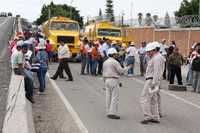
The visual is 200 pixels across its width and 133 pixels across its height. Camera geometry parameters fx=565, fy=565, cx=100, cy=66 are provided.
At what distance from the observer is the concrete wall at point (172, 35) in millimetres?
37500

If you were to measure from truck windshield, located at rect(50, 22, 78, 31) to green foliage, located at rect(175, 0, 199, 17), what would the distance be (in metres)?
30.6

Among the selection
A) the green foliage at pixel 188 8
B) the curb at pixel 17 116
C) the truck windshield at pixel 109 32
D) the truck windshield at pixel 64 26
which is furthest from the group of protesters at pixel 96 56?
the green foliage at pixel 188 8

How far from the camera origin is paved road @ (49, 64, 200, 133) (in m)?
12.4

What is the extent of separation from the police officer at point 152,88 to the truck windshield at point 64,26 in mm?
25047

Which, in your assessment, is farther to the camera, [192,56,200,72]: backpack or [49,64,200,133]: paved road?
[192,56,200,72]: backpack

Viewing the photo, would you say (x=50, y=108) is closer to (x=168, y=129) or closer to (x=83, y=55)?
(x=168, y=129)

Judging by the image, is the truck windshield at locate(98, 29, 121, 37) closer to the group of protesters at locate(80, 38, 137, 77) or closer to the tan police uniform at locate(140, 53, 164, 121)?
A: the group of protesters at locate(80, 38, 137, 77)

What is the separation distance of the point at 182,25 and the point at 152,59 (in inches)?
1145

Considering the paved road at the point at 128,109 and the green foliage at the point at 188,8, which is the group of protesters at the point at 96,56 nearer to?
the paved road at the point at 128,109

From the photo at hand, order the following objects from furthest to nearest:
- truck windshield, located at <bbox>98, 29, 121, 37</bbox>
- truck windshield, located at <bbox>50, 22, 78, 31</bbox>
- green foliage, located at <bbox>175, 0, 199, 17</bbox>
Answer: green foliage, located at <bbox>175, 0, 199, 17</bbox> → truck windshield, located at <bbox>98, 29, 121, 37</bbox> → truck windshield, located at <bbox>50, 22, 78, 31</bbox>

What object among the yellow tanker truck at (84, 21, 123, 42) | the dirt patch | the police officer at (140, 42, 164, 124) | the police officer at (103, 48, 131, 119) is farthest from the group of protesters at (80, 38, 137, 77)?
the police officer at (140, 42, 164, 124)

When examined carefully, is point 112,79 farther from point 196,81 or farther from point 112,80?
point 196,81

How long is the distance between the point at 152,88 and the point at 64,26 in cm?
2546

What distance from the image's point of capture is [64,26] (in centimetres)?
3825
